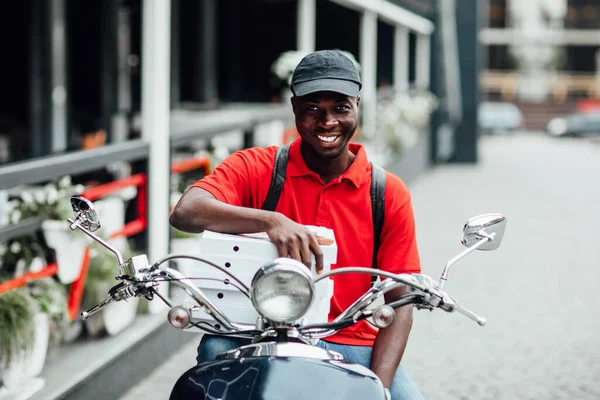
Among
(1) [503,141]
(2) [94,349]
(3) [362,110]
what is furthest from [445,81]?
(2) [94,349]

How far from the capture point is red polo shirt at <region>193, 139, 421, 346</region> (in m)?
2.89

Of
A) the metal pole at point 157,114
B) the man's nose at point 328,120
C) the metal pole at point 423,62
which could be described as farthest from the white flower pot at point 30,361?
the metal pole at point 423,62

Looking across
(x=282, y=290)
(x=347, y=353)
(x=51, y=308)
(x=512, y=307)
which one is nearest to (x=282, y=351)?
(x=282, y=290)

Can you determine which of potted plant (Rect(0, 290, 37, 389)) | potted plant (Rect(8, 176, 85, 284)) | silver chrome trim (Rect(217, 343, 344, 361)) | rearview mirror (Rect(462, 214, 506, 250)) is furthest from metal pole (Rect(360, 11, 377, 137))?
silver chrome trim (Rect(217, 343, 344, 361))

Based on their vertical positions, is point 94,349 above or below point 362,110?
below

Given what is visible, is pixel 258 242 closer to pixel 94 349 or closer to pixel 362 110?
pixel 94 349

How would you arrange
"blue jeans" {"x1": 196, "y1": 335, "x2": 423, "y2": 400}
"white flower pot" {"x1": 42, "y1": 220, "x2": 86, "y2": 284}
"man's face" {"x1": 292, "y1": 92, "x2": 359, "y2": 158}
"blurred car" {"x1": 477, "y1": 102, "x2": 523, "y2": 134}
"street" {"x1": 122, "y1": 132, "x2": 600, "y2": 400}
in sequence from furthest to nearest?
1. "blurred car" {"x1": 477, "y1": 102, "x2": 523, "y2": 134}
2. "street" {"x1": 122, "y1": 132, "x2": 600, "y2": 400}
3. "white flower pot" {"x1": 42, "y1": 220, "x2": 86, "y2": 284}
4. "man's face" {"x1": 292, "y1": 92, "x2": 359, "y2": 158}
5. "blue jeans" {"x1": 196, "y1": 335, "x2": 423, "y2": 400}

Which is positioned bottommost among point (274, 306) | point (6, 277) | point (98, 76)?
point (6, 277)

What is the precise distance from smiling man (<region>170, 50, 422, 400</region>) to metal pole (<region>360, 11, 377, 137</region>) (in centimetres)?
1018

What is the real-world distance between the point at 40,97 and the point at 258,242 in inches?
372

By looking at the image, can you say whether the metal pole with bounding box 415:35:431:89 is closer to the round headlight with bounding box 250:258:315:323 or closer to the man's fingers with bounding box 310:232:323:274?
the man's fingers with bounding box 310:232:323:274

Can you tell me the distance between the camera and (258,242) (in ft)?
8.23

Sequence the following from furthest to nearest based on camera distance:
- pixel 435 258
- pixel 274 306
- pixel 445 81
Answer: pixel 445 81
pixel 435 258
pixel 274 306

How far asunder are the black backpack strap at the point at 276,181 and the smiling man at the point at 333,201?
15mm
